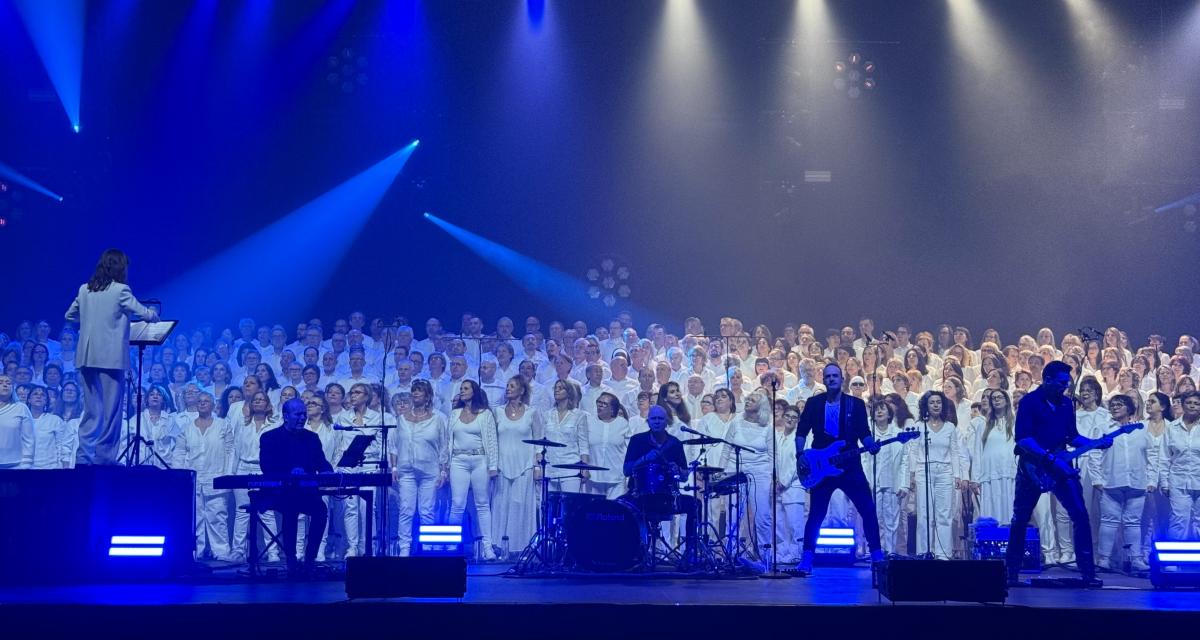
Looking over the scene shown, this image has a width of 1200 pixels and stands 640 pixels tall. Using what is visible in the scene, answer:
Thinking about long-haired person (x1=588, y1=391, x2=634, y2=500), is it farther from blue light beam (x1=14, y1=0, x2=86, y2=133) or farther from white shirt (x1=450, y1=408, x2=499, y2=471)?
blue light beam (x1=14, y1=0, x2=86, y2=133)

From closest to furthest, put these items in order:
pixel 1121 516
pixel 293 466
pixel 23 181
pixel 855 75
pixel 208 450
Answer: pixel 293 466 < pixel 1121 516 < pixel 208 450 < pixel 23 181 < pixel 855 75

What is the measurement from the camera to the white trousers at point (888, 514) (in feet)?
46.9

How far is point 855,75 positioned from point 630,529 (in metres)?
9.95

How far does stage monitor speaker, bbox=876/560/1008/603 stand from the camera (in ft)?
24.7

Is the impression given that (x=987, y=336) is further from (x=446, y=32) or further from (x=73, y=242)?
(x=73, y=242)

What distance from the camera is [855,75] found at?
1847 cm

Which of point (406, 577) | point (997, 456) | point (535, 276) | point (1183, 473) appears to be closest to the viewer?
point (406, 577)

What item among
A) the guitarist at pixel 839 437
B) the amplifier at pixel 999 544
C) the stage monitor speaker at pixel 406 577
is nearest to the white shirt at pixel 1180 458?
the amplifier at pixel 999 544

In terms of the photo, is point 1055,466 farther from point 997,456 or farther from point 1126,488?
point 997,456

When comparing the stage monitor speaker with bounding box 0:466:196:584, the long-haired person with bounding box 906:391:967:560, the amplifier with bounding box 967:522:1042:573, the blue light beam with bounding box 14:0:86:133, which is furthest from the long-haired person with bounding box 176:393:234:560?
the amplifier with bounding box 967:522:1042:573

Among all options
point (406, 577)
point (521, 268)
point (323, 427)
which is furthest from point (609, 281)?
point (406, 577)

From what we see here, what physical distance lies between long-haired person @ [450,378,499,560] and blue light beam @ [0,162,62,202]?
7549mm

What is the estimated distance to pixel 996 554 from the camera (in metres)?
12.0

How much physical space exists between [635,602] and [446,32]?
12.2 m
